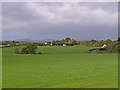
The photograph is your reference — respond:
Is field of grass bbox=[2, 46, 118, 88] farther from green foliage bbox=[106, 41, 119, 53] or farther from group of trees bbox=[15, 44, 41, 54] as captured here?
green foliage bbox=[106, 41, 119, 53]

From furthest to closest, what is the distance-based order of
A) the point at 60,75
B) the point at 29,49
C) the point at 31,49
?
the point at 29,49 < the point at 31,49 < the point at 60,75

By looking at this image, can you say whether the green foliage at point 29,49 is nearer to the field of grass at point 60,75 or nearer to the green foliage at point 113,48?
the green foliage at point 113,48

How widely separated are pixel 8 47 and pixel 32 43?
28.0 feet

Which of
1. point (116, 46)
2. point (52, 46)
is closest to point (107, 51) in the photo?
point (116, 46)

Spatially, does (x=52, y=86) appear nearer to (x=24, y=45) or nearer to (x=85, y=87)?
(x=85, y=87)

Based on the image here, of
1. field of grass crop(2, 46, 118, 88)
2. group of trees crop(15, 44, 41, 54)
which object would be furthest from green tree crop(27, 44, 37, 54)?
field of grass crop(2, 46, 118, 88)

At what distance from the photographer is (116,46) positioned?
5344cm

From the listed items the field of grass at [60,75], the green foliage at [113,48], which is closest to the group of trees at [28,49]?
the green foliage at [113,48]

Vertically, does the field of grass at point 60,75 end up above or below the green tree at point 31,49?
below

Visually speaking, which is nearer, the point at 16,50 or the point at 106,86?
the point at 106,86

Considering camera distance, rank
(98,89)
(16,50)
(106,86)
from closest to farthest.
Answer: (98,89), (106,86), (16,50)

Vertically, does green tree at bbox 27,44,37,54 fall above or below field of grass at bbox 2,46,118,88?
above

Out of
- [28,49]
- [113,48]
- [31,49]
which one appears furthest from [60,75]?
[113,48]

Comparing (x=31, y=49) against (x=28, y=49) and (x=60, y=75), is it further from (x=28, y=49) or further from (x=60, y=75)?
(x=60, y=75)
